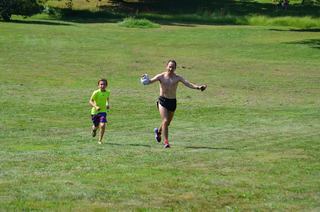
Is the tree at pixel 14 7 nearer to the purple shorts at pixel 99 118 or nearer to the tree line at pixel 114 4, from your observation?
the tree line at pixel 114 4

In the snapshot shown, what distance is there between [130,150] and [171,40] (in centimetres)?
3694

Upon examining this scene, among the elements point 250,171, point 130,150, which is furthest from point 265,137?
point 250,171

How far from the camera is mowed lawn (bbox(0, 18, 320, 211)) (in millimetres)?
12258

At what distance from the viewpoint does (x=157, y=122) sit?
25.3 metres

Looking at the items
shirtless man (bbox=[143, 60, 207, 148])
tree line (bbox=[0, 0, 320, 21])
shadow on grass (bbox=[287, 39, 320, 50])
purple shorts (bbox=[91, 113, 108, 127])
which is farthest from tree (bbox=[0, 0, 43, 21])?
shirtless man (bbox=[143, 60, 207, 148])

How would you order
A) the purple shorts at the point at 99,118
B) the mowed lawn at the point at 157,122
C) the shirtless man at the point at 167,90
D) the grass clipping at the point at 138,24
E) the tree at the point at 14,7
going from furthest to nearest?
the grass clipping at the point at 138,24
the tree at the point at 14,7
the purple shorts at the point at 99,118
the shirtless man at the point at 167,90
the mowed lawn at the point at 157,122

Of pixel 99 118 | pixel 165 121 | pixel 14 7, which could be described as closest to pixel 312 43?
pixel 14 7

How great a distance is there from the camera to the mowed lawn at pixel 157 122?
1226 centimetres

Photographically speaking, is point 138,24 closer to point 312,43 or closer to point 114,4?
point 312,43

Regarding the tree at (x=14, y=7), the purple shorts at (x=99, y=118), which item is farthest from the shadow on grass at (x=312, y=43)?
the purple shorts at (x=99, y=118)

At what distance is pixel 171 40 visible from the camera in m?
53.8

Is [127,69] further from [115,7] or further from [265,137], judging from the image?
[115,7]

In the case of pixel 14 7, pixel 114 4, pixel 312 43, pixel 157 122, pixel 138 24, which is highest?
pixel 157 122

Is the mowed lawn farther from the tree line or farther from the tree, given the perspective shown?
the tree line
